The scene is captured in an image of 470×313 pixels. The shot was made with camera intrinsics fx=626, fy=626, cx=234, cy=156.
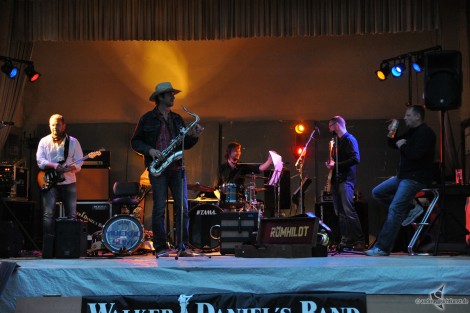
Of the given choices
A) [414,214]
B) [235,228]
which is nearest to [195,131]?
[235,228]

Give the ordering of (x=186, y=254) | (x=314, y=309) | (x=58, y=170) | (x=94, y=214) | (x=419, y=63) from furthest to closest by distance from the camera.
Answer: (x=94, y=214), (x=419, y=63), (x=58, y=170), (x=186, y=254), (x=314, y=309)

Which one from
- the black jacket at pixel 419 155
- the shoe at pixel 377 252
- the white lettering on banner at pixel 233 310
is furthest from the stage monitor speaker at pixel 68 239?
the black jacket at pixel 419 155

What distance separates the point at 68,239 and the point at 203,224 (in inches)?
113

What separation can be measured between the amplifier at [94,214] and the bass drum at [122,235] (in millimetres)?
2214

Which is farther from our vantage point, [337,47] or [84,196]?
[337,47]

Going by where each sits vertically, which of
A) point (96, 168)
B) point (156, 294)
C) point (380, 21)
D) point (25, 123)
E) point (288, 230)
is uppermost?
point (380, 21)

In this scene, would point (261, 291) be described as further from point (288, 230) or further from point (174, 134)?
point (174, 134)

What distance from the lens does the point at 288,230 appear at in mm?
6805

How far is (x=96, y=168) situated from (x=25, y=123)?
6.59ft

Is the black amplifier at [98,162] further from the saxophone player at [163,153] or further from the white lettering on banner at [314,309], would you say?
the white lettering on banner at [314,309]

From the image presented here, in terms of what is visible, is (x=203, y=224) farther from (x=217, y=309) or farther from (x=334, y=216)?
(x=217, y=309)

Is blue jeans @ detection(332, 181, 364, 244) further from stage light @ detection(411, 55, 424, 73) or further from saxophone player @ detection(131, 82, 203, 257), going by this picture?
saxophone player @ detection(131, 82, 203, 257)

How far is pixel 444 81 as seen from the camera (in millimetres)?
7328

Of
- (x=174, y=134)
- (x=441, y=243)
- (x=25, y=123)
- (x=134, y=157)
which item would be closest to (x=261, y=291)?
(x=174, y=134)
